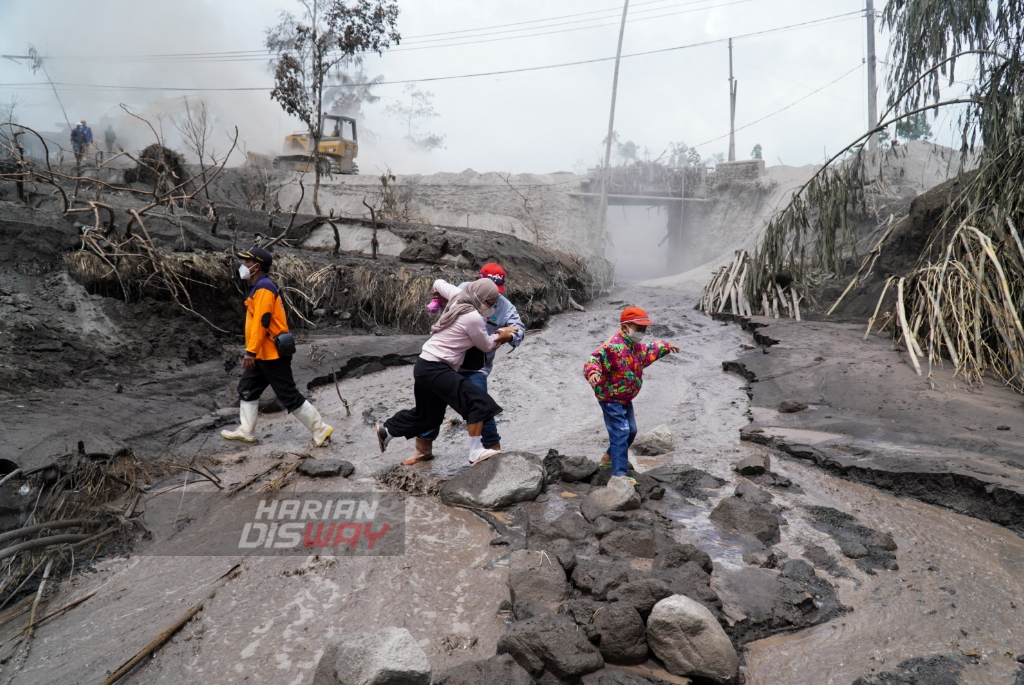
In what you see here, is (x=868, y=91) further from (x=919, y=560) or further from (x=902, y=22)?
(x=919, y=560)

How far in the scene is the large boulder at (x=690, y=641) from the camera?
7.93 feet

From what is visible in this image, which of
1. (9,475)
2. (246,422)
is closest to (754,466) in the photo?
(246,422)

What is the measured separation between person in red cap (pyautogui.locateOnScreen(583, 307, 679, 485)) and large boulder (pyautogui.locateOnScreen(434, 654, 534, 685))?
205 centimetres

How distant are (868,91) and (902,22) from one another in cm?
1260

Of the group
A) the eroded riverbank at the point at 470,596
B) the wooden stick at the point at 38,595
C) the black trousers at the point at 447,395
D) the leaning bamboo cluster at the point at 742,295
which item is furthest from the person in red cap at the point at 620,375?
the leaning bamboo cluster at the point at 742,295

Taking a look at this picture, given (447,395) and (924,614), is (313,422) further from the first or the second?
(924,614)

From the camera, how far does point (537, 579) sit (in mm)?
3012

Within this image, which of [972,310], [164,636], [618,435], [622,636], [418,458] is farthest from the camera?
[972,310]

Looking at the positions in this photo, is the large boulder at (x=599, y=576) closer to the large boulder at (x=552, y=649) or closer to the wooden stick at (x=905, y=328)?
the large boulder at (x=552, y=649)

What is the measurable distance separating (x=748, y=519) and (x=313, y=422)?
11.8 feet

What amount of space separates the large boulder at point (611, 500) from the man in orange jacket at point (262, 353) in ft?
8.90

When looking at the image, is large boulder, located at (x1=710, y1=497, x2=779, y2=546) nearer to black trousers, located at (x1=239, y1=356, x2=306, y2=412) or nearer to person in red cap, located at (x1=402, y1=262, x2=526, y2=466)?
person in red cap, located at (x1=402, y1=262, x2=526, y2=466)

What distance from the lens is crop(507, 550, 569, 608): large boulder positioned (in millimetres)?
2930

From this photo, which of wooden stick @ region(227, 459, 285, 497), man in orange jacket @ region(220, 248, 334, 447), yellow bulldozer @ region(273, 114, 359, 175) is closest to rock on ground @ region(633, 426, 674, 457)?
man in orange jacket @ region(220, 248, 334, 447)
